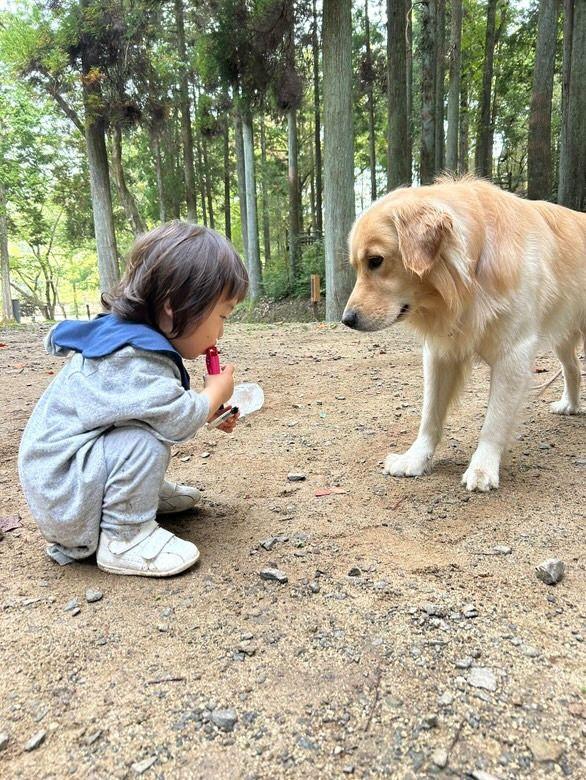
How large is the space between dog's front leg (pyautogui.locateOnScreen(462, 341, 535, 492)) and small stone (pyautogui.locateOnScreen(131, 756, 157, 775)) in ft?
6.18

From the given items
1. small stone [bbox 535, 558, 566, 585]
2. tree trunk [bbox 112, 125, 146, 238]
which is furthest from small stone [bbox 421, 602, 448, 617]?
tree trunk [bbox 112, 125, 146, 238]

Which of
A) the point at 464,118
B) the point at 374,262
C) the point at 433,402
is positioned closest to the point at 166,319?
the point at 374,262

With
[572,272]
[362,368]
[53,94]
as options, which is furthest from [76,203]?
[572,272]

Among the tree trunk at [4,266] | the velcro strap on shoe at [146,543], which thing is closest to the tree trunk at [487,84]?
the velcro strap on shoe at [146,543]

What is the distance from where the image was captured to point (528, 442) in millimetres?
3312

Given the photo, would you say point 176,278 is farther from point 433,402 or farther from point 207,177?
point 207,177

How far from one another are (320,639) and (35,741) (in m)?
0.73

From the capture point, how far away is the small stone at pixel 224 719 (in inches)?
48.4

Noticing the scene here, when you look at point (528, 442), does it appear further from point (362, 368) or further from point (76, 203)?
point (76, 203)

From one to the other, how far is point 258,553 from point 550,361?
4.40 metres

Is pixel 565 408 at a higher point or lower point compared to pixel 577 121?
lower

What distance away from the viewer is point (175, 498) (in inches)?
93.1

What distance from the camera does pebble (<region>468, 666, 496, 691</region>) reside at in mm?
1308

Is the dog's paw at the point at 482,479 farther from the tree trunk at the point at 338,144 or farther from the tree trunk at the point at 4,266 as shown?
the tree trunk at the point at 4,266
